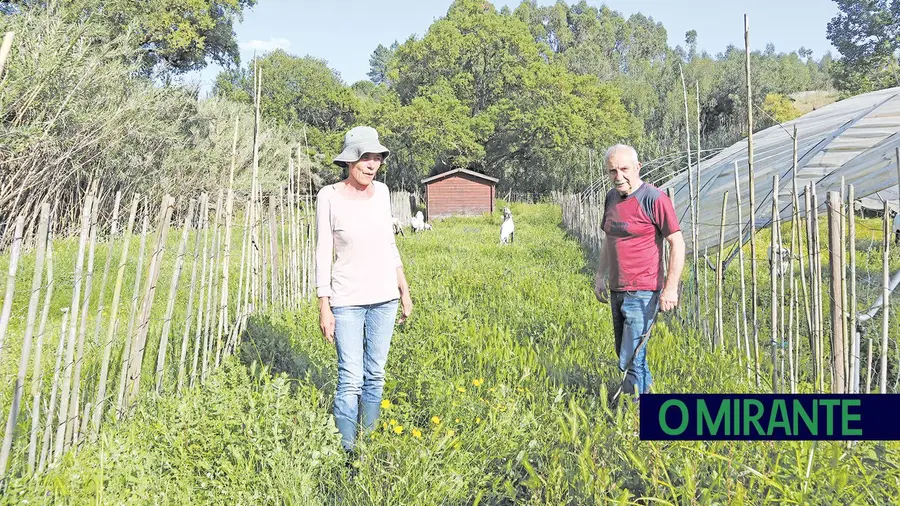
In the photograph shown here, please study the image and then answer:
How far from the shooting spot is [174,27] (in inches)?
853

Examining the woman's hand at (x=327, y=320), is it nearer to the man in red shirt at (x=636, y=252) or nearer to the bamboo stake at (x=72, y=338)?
the bamboo stake at (x=72, y=338)

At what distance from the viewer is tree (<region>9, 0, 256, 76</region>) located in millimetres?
18969

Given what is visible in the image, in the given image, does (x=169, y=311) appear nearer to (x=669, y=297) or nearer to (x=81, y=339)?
(x=81, y=339)

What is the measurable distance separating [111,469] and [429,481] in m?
1.32

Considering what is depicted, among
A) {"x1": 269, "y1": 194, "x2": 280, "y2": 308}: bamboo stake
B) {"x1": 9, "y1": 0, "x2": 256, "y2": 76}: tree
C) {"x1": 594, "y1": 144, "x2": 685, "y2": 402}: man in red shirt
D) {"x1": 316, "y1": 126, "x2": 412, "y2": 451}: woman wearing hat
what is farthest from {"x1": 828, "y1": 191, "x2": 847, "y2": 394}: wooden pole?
{"x1": 9, "y1": 0, "x2": 256, "y2": 76}: tree

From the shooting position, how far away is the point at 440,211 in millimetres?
29141

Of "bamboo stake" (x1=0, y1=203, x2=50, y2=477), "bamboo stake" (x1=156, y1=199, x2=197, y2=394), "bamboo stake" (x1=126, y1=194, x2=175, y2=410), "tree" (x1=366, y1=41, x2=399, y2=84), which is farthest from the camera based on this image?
"tree" (x1=366, y1=41, x2=399, y2=84)

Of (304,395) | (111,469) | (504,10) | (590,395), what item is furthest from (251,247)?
(504,10)

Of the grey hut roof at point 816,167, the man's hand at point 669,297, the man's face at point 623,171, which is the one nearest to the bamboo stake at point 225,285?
the man's face at point 623,171

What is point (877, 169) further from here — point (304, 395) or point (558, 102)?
point (558, 102)

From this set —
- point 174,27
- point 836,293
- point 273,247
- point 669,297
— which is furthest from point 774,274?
point 174,27

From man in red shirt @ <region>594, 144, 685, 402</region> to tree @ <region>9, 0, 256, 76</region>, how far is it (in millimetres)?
18625

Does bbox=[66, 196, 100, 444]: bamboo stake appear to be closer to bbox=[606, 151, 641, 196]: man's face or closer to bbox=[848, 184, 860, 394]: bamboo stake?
bbox=[606, 151, 641, 196]: man's face

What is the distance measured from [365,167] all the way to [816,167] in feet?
16.5
